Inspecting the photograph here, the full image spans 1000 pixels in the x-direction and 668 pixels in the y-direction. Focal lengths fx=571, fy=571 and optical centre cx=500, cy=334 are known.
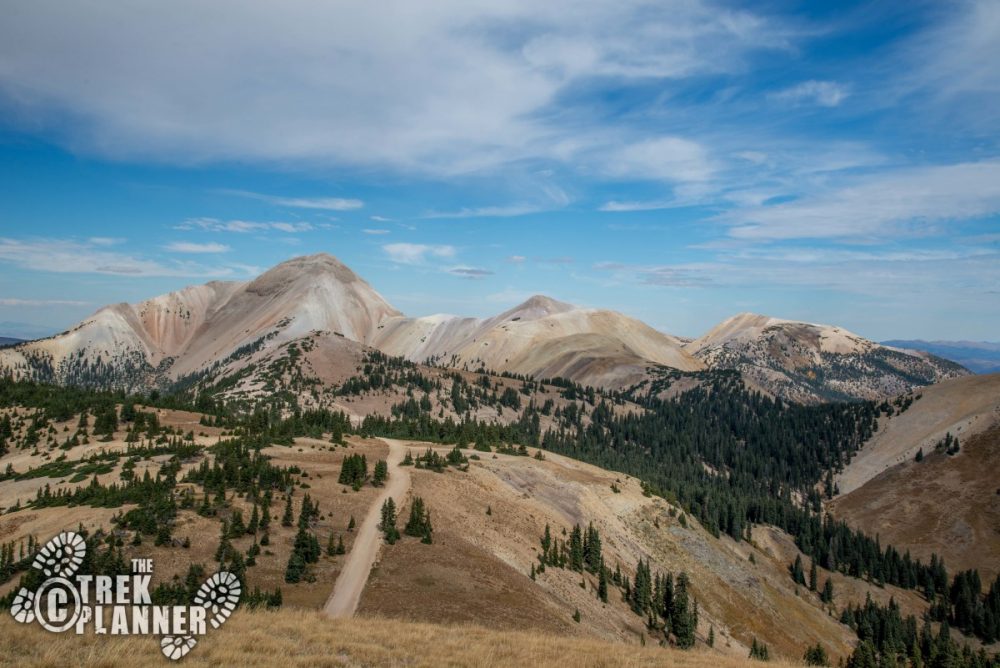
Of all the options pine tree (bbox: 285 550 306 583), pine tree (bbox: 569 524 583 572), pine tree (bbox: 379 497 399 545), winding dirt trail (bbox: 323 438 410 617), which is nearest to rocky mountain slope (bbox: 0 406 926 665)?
pine tree (bbox: 285 550 306 583)

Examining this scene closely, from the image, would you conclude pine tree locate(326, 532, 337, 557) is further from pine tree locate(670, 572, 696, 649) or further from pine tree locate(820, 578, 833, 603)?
pine tree locate(820, 578, 833, 603)

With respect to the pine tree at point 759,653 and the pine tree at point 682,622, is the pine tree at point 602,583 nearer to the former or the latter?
the pine tree at point 682,622

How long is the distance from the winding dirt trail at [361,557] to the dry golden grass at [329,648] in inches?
379

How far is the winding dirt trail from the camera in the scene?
37.8 m

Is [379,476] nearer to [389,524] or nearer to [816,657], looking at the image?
[389,524]

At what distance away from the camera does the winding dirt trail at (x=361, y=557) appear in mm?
37781

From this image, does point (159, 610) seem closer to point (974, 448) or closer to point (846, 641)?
point (846, 641)

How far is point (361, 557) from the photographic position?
46188mm

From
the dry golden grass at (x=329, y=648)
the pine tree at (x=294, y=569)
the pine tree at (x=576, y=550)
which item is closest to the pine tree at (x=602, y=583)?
the pine tree at (x=576, y=550)

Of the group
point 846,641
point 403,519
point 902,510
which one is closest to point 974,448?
point 902,510

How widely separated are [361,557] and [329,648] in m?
25.6

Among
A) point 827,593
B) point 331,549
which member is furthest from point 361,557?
point 827,593

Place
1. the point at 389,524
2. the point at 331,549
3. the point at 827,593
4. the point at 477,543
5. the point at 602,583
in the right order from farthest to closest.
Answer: the point at 827,593 < the point at 602,583 < the point at 477,543 < the point at 389,524 < the point at 331,549

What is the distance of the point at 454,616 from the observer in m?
37.8
